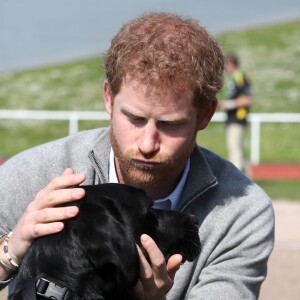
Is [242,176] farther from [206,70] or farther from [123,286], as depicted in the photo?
[123,286]

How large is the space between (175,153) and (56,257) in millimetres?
733

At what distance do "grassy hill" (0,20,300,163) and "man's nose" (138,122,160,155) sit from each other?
18.0m

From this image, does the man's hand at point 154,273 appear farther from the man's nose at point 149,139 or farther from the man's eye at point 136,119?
the man's eye at point 136,119

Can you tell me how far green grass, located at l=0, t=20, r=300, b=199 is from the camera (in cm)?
2338

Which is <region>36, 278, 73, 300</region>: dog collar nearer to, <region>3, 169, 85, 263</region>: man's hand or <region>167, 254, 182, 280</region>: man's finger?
<region>3, 169, 85, 263</region>: man's hand

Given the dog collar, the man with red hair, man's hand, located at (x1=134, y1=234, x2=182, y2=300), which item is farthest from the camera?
the man with red hair

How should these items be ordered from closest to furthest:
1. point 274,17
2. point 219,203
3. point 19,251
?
point 19,251 → point 219,203 → point 274,17

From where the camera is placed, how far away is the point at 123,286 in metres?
3.46

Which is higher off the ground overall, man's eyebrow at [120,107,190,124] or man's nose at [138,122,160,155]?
man's eyebrow at [120,107,190,124]

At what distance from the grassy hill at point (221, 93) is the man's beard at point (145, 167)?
58.4ft

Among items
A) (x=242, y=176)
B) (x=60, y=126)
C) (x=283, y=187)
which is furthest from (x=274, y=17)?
(x=242, y=176)

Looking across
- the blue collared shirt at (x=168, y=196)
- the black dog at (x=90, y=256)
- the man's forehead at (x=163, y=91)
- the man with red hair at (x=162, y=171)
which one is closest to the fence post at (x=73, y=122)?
the man with red hair at (x=162, y=171)

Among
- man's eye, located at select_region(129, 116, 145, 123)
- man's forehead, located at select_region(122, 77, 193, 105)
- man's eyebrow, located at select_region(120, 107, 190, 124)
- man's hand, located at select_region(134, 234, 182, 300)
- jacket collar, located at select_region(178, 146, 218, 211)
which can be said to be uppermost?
man's forehead, located at select_region(122, 77, 193, 105)

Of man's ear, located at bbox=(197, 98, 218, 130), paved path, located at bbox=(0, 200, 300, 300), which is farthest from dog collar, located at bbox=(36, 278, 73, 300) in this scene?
paved path, located at bbox=(0, 200, 300, 300)
